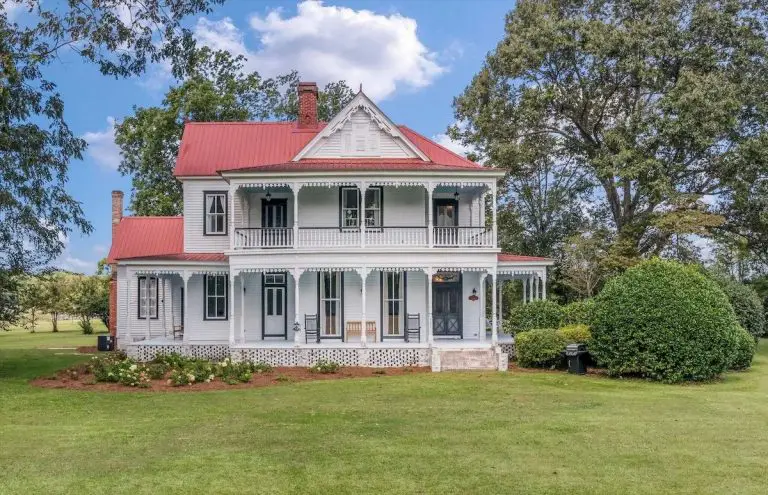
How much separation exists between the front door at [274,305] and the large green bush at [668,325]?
1079 centimetres

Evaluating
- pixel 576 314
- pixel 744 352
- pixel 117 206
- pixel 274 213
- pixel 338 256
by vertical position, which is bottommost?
pixel 744 352

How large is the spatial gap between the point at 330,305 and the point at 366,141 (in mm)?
5765

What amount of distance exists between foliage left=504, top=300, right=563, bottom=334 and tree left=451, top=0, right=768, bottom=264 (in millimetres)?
8447

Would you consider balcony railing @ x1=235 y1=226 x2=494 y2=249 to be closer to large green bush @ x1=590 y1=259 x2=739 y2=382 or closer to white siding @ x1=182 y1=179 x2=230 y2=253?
white siding @ x1=182 y1=179 x2=230 y2=253

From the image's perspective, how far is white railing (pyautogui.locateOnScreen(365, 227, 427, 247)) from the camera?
22.6 m

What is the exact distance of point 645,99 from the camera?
32.3 m

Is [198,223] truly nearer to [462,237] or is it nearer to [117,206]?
[117,206]

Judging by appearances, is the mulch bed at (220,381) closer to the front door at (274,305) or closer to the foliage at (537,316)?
the front door at (274,305)

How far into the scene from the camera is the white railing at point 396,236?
2261 centimetres

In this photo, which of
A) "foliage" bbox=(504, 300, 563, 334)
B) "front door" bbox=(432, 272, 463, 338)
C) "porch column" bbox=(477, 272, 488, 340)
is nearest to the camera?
"foliage" bbox=(504, 300, 563, 334)

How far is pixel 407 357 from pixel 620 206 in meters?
18.2

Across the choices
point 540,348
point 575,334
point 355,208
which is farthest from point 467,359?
point 355,208

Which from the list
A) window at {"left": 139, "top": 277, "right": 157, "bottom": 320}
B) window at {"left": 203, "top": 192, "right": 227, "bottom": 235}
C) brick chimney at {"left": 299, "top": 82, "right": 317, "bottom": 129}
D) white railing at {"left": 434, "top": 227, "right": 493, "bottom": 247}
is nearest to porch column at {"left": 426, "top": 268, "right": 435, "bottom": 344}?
white railing at {"left": 434, "top": 227, "right": 493, "bottom": 247}

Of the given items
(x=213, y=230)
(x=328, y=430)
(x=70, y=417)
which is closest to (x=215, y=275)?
(x=213, y=230)
